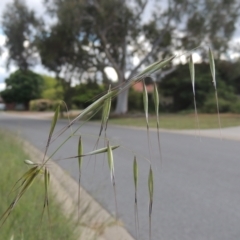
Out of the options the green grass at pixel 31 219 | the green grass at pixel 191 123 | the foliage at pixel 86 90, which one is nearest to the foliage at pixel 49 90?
the foliage at pixel 86 90

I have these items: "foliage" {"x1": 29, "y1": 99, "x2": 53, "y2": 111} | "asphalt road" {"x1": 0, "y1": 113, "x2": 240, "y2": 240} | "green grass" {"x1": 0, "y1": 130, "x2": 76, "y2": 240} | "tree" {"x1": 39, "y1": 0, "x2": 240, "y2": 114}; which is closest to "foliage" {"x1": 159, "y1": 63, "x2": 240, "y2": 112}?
"tree" {"x1": 39, "y1": 0, "x2": 240, "y2": 114}

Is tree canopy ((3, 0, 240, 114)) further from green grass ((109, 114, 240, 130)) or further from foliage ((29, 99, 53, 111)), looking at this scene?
foliage ((29, 99, 53, 111))

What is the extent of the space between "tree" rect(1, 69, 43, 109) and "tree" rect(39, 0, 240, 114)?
3324cm

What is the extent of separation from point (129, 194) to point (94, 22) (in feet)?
104

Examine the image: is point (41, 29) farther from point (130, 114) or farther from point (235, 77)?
point (235, 77)

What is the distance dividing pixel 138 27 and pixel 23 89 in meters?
40.0

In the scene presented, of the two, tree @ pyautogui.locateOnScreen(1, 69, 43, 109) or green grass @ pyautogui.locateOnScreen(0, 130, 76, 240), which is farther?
tree @ pyautogui.locateOnScreen(1, 69, 43, 109)

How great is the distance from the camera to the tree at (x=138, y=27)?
3897 cm

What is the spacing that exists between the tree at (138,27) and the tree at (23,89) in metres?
33.2

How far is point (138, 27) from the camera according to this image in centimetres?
4191

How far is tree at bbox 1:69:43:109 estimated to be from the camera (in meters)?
76.0

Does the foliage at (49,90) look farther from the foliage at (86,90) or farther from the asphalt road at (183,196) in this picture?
the asphalt road at (183,196)

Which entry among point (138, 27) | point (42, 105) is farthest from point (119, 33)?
point (42, 105)

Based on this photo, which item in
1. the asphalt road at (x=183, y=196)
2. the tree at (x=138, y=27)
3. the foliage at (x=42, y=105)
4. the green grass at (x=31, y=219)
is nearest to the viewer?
the green grass at (x=31, y=219)
